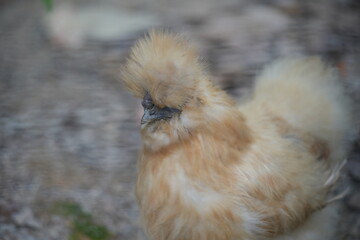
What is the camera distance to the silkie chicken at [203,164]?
2.40 m

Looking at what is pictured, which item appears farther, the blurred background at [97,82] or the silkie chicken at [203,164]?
the blurred background at [97,82]

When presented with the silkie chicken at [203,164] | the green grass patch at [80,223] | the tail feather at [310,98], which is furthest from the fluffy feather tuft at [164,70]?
the green grass patch at [80,223]

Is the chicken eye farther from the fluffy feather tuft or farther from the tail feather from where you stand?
the tail feather

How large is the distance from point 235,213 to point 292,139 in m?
0.69

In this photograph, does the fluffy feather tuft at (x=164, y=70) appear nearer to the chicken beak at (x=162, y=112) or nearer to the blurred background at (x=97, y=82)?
the chicken beak at (x=162, y=112)

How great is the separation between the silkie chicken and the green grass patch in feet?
2.72

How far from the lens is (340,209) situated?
3488 millimetres

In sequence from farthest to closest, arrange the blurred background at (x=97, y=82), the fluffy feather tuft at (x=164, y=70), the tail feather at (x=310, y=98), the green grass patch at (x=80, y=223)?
the blurred background at (x=97, y=82)
the green grass patch at (x=80, y=223)
the tail feather at (x=310, y=98)
the fluffy feather tuft at (x=164, y=70)

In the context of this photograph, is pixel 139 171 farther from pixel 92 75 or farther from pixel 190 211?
pixel 92 75

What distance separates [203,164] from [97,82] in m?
1.98

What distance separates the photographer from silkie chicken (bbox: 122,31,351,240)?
240 cm

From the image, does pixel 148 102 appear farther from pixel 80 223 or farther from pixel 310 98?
pixel 80 223

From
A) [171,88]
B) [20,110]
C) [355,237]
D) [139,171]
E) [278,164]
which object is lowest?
[355,237]

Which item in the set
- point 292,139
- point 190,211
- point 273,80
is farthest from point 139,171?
point 273,80
